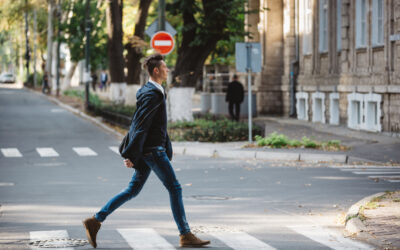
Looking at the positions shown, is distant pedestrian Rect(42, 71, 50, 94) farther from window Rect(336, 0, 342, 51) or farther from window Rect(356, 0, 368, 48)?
window Rect(356, 0, 368, 48)

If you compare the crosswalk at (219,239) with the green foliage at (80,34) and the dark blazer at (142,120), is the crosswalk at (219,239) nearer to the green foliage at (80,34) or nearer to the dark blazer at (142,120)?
the dark blazer at (142,120)

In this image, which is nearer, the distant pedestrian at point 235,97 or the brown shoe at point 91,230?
the brown shoe at point 91,230

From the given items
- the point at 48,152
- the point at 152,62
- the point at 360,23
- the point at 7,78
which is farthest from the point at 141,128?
the point at 7,78

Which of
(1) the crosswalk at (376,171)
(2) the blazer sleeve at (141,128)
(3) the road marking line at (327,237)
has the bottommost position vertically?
(1) the crosswalk at (376,171)

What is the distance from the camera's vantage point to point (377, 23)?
83.6 feet

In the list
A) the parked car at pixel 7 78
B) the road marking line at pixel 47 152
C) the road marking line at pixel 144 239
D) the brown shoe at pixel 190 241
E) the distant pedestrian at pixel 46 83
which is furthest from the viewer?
the parked car at pixel 7 78

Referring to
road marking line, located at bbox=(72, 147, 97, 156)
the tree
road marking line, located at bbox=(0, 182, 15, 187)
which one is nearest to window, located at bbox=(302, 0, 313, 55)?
the tree

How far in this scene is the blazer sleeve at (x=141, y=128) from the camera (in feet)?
26.8

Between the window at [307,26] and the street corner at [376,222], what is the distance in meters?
22.4

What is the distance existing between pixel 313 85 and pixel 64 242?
2382 cm

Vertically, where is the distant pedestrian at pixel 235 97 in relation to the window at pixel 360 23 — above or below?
below

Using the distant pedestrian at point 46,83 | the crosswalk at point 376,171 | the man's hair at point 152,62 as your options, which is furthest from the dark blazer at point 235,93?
the distant pedestrian at point 46,83

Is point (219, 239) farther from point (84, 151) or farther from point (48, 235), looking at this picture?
Result: point (84, 151)

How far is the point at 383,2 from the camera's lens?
24.6 meters
